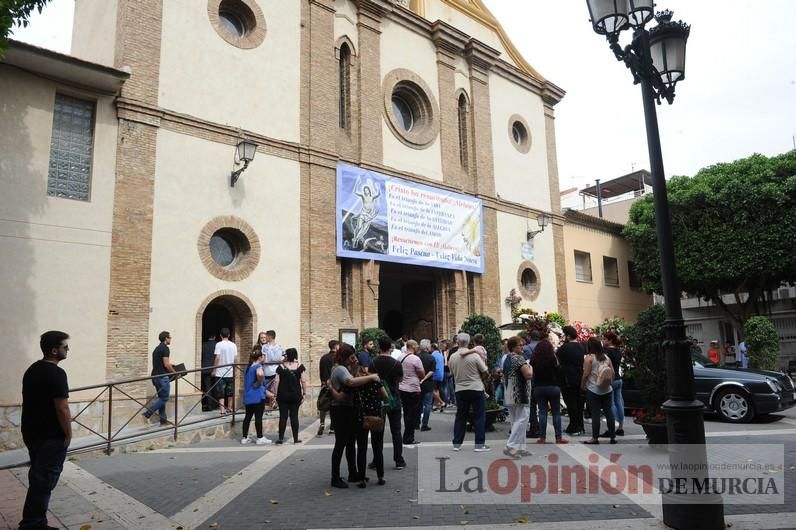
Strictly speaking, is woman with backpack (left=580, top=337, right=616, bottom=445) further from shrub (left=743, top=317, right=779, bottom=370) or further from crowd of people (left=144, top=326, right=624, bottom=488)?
shrub (left=743, top=317, right=779, bottom=370)

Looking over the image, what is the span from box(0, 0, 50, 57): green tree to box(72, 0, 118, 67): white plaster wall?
15.8ft

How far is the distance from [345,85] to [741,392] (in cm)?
1235

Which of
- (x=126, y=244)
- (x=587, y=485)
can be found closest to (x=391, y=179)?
(x=126, y=244)

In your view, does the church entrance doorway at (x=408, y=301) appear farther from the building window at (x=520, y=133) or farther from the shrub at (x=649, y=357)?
the shrub at (x=649, y=357)

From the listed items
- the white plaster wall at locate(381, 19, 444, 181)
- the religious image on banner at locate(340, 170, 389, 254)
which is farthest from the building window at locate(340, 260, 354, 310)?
the white plaster wall at locate(381, 19, 444, 181)

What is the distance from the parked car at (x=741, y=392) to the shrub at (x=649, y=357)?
224 cm

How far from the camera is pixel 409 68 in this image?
18406mm

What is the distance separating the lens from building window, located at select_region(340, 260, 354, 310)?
15609 mm

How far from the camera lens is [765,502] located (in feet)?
17.5

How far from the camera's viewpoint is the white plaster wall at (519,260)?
65.6 feet

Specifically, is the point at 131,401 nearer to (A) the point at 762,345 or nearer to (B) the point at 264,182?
(B) the point at 264,182

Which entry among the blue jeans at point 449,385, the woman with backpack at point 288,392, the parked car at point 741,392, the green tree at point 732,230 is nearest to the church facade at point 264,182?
the blue jeans at point 449,385

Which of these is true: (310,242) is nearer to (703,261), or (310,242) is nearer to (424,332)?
(424,332)

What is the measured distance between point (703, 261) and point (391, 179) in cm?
1422
